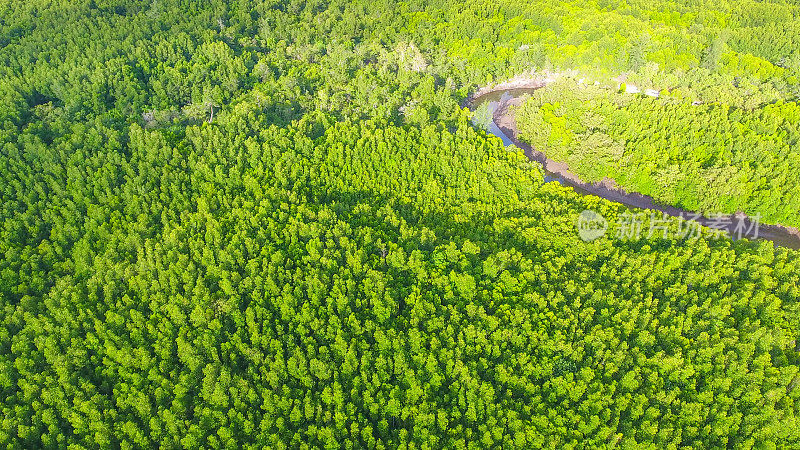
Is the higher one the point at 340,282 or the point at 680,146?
the point at 680,146

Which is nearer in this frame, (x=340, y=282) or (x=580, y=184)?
(x=340, y=282)

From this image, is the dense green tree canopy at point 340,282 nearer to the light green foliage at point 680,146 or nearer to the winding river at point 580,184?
the light green foliage at point 680,146

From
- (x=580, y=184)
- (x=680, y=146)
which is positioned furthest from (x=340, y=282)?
(x=680, y=146)

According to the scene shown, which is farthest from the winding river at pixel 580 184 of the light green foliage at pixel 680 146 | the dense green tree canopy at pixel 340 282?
the dense green tree canopy at pixel 340 282

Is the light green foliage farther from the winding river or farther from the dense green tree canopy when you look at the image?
the winding river

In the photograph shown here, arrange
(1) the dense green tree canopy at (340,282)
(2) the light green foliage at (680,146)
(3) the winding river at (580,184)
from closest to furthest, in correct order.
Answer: (1) the dense green tree canopy at (340,282) < (2) the light green foliage at (680,146) < (3) the winding river at (580,184)

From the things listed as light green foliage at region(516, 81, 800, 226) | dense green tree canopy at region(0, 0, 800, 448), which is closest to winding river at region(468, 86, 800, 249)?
light green foliage at region(516, 81, 800, 226)

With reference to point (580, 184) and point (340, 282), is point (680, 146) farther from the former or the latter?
point (340, 282)

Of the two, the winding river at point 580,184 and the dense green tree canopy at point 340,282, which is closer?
the dense green tree canopy at point 340,282

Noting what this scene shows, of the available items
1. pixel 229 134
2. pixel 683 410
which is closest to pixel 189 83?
pixel 229 134
